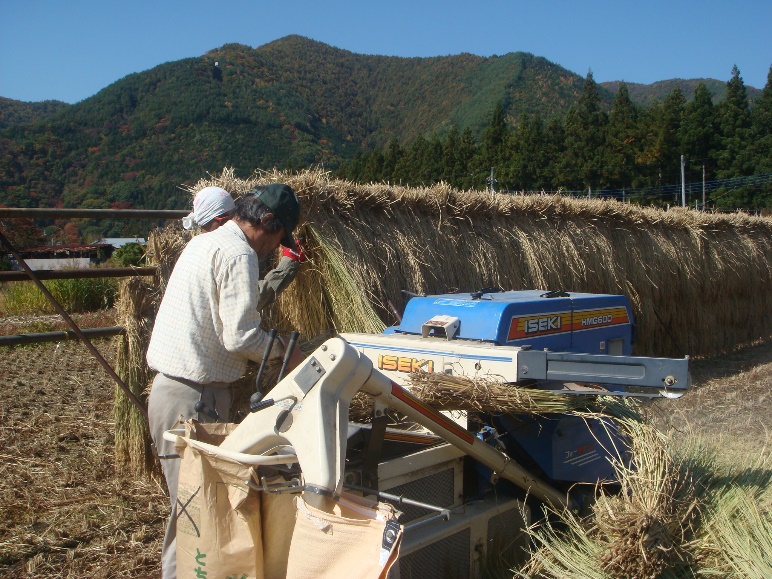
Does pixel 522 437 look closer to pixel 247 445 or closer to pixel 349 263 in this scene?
pixel 247 445

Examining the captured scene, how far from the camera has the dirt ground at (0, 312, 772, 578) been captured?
13.1 feet

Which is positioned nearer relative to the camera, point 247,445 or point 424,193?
point 247,445

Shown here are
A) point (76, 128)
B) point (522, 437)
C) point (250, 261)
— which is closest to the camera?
point (250, 261)

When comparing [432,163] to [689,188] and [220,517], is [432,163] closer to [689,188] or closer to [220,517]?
[689,188]

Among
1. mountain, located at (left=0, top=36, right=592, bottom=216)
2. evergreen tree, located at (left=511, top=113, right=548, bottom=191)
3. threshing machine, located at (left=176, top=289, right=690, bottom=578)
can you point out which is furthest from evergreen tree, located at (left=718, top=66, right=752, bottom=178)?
threshing machine, located at (left=176, top=289, right=690, bottom=578)

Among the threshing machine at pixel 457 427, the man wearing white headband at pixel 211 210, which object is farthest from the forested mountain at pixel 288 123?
the threshing machine at pixel 457 427

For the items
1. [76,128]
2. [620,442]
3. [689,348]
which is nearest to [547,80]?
→ [76,128]

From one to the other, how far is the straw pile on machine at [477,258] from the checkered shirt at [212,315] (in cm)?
173

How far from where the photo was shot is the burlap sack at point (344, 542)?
219cm

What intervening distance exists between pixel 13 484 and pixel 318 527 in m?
3.46

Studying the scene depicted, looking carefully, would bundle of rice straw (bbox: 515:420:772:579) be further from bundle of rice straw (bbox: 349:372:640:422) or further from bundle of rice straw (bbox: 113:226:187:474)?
bundle of rice straw (bbox: 113:226:187:474)

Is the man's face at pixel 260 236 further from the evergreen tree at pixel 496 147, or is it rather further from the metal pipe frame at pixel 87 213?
the evergreen tree at pixel 496 147

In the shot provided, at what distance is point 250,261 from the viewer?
3010mm

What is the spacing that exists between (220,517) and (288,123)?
75.1 metres
